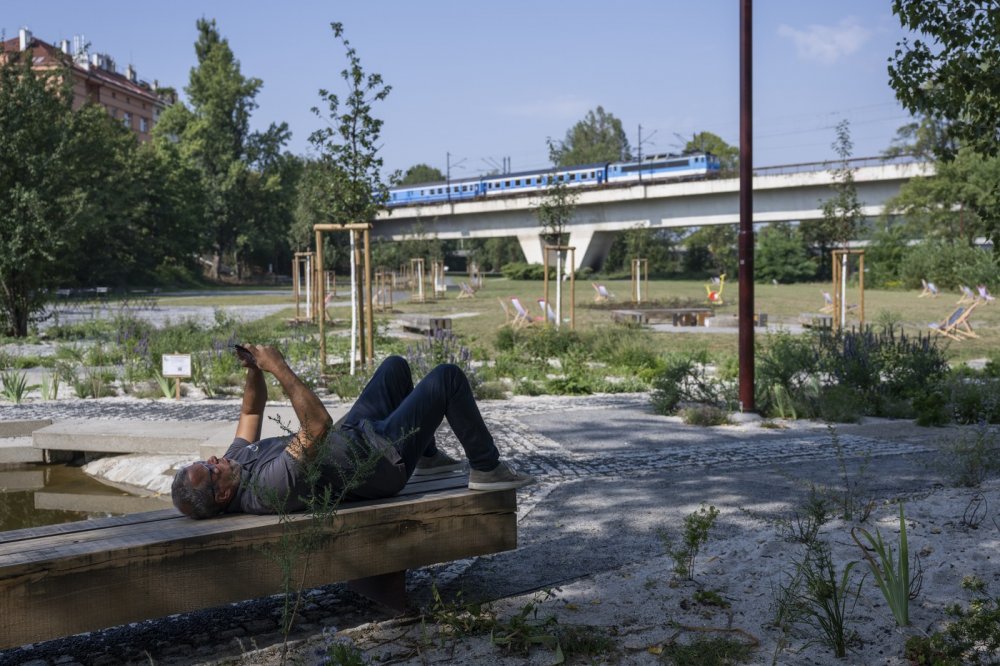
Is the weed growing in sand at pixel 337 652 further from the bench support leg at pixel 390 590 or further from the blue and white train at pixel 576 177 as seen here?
the blue and white train at pixel 576 177

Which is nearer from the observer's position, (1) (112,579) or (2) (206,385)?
(1) (112,579)

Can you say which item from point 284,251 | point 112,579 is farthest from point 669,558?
point 284,251

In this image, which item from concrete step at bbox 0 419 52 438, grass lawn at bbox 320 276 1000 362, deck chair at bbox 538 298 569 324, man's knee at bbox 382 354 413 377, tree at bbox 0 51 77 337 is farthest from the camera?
deck chair at bbox 538 298 569 324

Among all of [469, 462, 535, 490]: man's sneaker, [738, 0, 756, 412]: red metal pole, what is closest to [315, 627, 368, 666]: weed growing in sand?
[469, 462, 535, 490]: man's sneaker

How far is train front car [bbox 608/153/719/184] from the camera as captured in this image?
178 feet

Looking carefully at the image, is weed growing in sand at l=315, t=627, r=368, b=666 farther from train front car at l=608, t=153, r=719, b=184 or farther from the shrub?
train front car at l=608, t=153, r=719, b=184

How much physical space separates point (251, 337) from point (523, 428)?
787 cm

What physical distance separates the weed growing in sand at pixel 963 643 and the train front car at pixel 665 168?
50937mm

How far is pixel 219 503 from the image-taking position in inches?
148

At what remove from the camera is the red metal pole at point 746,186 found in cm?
923

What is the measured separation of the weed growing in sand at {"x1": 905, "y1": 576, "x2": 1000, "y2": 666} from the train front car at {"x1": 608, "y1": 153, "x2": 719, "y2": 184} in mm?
50937

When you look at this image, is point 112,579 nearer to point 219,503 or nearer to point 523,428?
point 219,503

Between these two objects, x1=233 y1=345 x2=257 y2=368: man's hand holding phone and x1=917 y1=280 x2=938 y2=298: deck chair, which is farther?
x1=917 y1=280 x2=938 y2=298: deck chair

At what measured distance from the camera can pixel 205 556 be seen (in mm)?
3426
